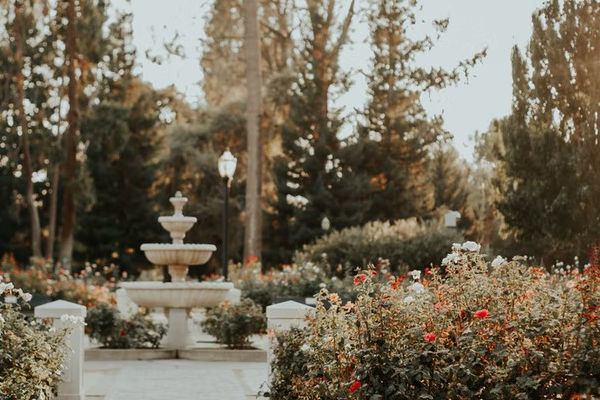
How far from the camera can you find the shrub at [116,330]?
50.0 feet

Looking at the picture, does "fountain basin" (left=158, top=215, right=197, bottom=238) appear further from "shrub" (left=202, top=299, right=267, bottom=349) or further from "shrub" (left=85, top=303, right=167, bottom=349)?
"shrub" (left=85, top=303, right=167, bottom=349)

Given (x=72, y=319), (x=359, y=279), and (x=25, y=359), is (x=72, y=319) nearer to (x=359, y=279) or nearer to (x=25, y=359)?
(x=25, y=359)

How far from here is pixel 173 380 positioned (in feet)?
39.1

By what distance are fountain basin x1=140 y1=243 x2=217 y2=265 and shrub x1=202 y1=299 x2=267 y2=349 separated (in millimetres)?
1174

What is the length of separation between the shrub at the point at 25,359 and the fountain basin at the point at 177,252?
309 inches

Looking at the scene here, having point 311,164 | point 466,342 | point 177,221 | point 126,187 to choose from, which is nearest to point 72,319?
point 466,342

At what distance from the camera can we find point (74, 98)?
33188 millimetres

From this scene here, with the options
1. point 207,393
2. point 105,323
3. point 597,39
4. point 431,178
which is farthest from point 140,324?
point 431,178

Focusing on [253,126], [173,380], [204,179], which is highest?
[253,126]

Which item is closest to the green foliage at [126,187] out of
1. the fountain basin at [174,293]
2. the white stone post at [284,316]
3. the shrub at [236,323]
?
the fountain basin at [174,293]

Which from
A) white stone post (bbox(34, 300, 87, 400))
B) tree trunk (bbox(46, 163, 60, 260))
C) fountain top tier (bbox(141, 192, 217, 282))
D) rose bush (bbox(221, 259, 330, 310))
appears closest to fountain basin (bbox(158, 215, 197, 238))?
fountain top tier (bbox(141, 192, 217, 282))

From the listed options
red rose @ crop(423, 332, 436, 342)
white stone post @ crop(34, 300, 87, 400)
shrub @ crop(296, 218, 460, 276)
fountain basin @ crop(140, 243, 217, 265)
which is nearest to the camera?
red rose @ crop(423, 332, 436, 342)

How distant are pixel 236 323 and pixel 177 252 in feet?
6.44

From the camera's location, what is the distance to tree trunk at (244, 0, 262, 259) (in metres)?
26.5
